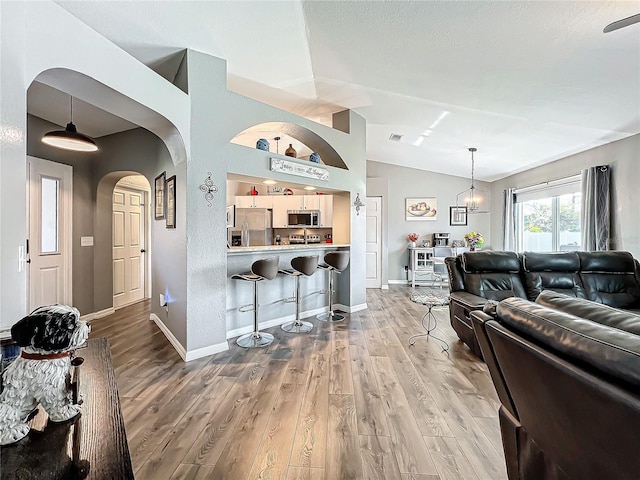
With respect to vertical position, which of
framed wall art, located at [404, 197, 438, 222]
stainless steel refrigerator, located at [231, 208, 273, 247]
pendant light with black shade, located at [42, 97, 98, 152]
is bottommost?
stainless steel refrigerator, located at [231, 208, 273, 247]

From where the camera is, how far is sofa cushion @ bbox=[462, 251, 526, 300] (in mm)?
3391

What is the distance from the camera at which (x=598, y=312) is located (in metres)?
1.14

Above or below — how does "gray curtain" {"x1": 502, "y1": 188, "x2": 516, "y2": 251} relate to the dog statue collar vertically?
above

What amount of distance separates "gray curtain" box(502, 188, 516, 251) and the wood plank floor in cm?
408

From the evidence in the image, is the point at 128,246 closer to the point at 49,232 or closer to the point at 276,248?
the point at 49,232

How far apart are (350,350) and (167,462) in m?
1.98

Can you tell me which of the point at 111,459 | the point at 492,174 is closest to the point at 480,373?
the point at 111,459

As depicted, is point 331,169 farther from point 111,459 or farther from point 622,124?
point 111,459

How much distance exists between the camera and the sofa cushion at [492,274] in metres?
3.39

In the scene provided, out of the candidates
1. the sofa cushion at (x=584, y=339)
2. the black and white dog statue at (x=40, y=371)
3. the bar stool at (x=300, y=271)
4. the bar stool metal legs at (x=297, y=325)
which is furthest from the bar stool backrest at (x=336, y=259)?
the black and white dog statue at (x=40, y=371)

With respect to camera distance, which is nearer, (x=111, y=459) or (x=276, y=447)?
(x=111, y=459)

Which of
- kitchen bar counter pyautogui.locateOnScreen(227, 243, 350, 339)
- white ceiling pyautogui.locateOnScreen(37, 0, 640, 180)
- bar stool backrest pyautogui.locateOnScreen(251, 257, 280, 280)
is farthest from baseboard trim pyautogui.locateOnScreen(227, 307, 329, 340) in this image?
white ceiling pyautogui.locateOnScreen(37, 0, 640, 180)

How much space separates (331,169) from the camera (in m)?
4.33

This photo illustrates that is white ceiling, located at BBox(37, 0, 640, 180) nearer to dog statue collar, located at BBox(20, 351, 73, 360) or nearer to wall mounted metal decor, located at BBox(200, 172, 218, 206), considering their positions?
wall mounted metal decor, located at BBox(200, 172, 218, 206)
